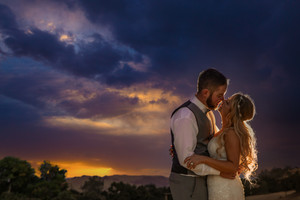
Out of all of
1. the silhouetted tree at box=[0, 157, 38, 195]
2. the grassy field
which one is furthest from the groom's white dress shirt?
the silhouetted tree at box=[0, 157, 38, 195]

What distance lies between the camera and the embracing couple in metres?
4.94

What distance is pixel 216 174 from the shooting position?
5043 millimetres

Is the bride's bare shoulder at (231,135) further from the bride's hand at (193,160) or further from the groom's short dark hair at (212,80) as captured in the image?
the groom's short dark hair at (212,80)

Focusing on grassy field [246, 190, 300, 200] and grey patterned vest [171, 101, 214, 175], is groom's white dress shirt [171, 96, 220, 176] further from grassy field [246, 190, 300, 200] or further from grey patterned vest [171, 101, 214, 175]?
grassy field [246, 190, 300, 200]

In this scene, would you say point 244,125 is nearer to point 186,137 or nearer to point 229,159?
point 229,159

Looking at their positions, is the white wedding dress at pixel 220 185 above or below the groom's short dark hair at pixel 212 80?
below

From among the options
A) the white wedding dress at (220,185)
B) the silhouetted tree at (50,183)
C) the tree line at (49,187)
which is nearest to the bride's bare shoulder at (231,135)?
the white wedding dress at (220,185)

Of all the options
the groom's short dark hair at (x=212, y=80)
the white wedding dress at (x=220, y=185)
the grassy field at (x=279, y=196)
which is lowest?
the grassy field at (x=279, y=196)

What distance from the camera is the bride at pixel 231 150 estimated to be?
506cm

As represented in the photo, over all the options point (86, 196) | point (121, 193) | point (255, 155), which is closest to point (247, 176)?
point (255, 155)

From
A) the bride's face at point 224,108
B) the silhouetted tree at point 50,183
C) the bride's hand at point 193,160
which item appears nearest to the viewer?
the bride's hand at point 193,160

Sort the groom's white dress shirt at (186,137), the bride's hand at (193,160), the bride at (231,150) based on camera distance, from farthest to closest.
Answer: the bride at (231,150), the groom's white dress shirt at (186,137), the bride's hand at (193,160)

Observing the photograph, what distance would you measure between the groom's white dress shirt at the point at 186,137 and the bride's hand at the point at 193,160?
6 centimetres

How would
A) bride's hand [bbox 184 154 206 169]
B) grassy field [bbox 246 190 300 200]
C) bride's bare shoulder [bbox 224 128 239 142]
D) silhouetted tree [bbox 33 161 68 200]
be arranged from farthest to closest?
silhouetted tree [bbox 33 161 68 200], grassy field [bbox 246 190 300 200], bride's bare shoulder [bbox 224 128 239 142], bride's hand [bbox 184 154 206 169]
